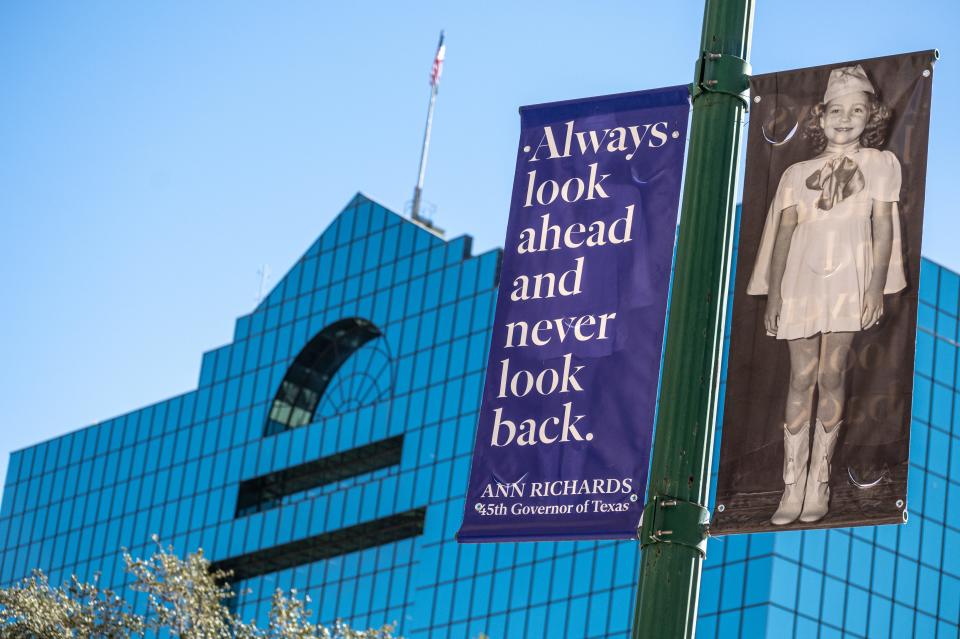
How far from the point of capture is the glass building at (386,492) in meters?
59.9

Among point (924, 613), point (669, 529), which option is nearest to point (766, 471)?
point (669, 529)

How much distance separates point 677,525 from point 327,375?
7134 cm

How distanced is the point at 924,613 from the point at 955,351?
31.1 ft

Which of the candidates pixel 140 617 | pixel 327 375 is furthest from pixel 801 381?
pixel 327 375

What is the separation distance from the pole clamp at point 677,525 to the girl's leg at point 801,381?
86 cm

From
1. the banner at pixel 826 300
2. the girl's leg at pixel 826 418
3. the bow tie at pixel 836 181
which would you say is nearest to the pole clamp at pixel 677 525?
the banner at pixel 826 300

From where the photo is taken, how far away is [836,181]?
1089 centimetres

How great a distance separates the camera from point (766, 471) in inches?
410

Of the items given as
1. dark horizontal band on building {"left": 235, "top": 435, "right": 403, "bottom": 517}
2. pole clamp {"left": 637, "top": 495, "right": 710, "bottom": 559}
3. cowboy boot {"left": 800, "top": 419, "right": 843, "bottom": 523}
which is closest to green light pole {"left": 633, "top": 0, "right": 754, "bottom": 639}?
pole clamp {"left": 637, "top": 495, "right": 710, "bottom": 559}

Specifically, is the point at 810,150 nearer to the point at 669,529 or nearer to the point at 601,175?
the point at 601,175

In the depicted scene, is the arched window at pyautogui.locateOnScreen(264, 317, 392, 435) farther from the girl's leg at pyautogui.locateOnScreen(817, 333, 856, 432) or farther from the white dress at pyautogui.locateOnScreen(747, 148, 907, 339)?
the girl's leg at pyautogui.locateOnScreen(817, 333, 856, 432)

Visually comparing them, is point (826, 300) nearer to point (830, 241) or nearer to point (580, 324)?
point (830, 241)

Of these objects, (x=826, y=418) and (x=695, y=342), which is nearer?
(x=695, y=342)

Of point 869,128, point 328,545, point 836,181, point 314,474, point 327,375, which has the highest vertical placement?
point 327,375
